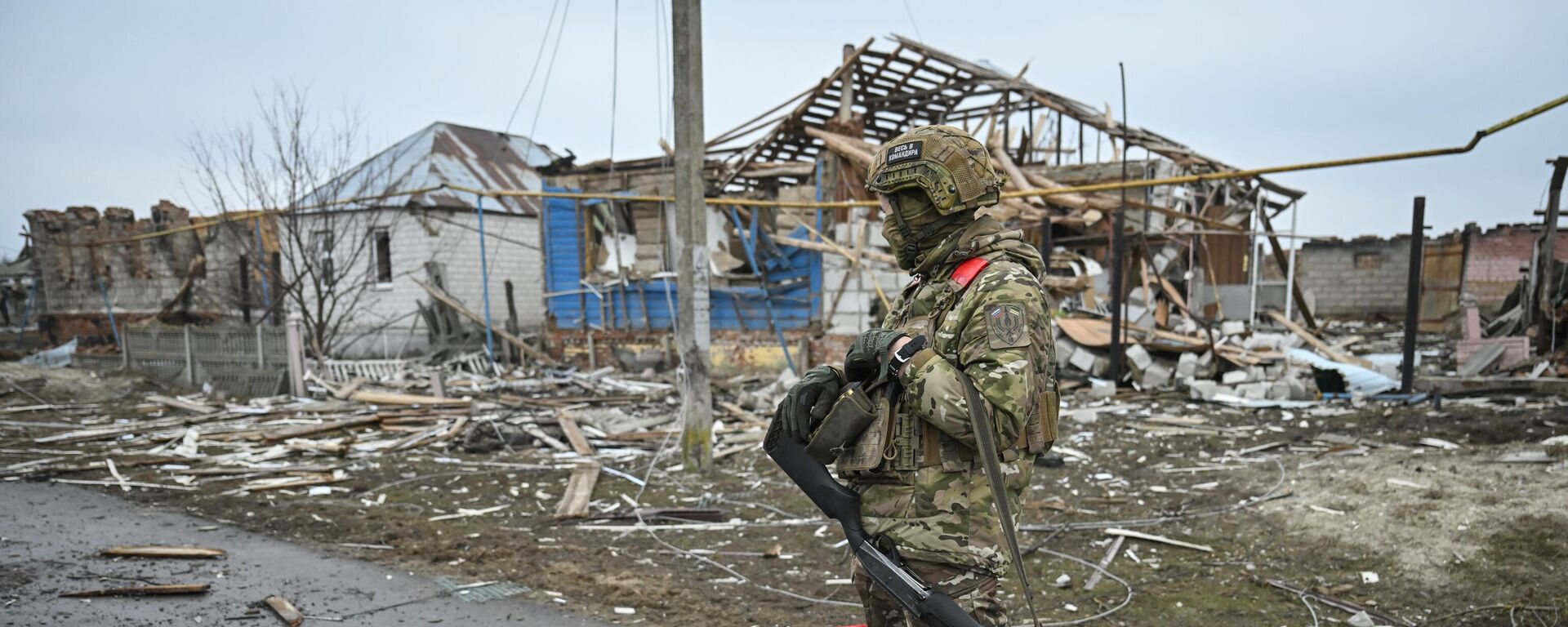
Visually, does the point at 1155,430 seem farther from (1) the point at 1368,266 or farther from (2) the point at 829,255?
(1) the point at 1368,266

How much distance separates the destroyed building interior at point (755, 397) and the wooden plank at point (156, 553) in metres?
0.02

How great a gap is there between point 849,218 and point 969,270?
11.1 m

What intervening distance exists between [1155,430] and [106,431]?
1092cm

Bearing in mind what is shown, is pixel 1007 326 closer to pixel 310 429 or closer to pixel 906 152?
pixel 906 152

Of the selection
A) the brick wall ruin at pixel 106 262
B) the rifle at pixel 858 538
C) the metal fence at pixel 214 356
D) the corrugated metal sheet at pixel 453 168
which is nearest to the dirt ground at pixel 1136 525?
the rifle at pixel 858 538

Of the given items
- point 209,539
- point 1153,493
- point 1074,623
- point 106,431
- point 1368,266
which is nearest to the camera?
point 1074,623

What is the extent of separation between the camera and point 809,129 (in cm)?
1339

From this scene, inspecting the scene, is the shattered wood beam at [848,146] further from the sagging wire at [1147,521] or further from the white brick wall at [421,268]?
the sagging wire at [1147,521]

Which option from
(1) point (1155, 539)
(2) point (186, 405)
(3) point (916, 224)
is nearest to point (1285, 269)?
(1) point (1155, 539)

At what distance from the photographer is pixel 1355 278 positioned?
24203mm

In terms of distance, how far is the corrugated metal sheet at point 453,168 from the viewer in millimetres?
17859

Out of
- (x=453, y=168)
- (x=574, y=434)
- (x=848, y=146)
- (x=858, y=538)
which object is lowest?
(x=574, y=434)

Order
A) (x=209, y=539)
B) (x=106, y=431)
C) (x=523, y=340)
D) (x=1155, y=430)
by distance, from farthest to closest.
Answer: (x=523, y=340)
(x=106, y=431)
(x=1155, y=430)
(x=209, y=539)

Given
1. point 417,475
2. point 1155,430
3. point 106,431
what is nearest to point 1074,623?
point 1155,430
